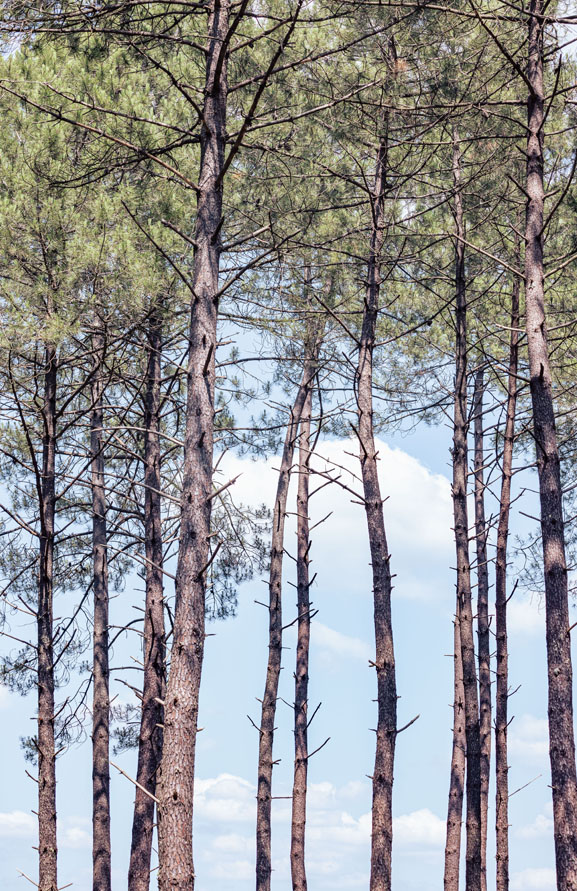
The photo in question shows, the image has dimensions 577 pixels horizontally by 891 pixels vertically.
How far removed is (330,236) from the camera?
13508mm

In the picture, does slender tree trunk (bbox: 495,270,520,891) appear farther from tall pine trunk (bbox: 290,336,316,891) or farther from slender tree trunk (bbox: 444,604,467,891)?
tall pine trunk (bbox: 290,336,316,891)

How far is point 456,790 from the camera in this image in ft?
47.4

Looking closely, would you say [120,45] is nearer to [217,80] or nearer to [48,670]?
[217,80]

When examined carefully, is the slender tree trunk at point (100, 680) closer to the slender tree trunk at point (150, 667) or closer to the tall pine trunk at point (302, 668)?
the slender tree trunk at point (150, 667)

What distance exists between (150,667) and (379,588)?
3538mm

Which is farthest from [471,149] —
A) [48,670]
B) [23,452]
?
[48,670]

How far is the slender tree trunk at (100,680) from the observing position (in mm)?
12617

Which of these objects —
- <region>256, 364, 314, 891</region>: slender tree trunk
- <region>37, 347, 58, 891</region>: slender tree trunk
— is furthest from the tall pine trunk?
<region>37, 347, 58, 891</region>: slender tree trunk

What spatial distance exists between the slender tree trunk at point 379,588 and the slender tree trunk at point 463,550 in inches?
47.3

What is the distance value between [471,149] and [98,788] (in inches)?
437

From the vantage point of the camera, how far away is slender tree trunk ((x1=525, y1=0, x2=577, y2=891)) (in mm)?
7348

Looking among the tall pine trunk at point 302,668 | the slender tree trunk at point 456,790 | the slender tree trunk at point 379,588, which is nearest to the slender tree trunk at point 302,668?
the tall pine trunk at point 302,668

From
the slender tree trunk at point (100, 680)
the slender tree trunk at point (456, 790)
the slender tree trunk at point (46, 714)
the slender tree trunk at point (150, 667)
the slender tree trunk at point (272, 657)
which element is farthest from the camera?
the slender tree trunk at point (456, 790)

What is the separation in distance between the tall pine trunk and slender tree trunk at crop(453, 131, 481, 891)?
2.95 metres
